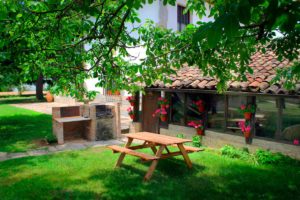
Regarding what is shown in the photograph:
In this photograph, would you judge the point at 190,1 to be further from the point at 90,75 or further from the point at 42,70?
the point at 42,70

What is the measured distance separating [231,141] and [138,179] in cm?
387

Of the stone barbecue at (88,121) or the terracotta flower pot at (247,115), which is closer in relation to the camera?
the terracotta flower pot at (247,115)

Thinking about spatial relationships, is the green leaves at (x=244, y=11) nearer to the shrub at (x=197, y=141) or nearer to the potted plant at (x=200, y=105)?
the potted plant at (x=200, y=105)

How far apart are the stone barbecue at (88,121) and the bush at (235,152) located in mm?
4057

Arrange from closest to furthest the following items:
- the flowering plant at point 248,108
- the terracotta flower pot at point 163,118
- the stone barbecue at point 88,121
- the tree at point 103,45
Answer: the tree at point 103,45 < the flowering plant at point 248,108 < the stone barbecue at point 88,121 < the terracotta flower pot at point 163,118

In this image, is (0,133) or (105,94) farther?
(105,94)

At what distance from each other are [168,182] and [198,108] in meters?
4.11

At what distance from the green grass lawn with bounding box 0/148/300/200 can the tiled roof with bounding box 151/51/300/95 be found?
197 cm

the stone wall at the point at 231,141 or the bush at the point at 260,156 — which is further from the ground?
the stone wall at the point at 231,141

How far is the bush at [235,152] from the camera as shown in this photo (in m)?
8.37

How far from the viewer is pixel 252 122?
8.64m

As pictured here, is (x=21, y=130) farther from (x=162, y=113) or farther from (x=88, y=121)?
(x=162, y=113)

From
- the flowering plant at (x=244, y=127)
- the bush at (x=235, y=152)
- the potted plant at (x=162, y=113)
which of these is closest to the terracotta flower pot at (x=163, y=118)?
the potted plant at (x=162, y=113)

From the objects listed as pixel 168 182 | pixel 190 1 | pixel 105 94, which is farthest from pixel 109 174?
pixel 105 94
